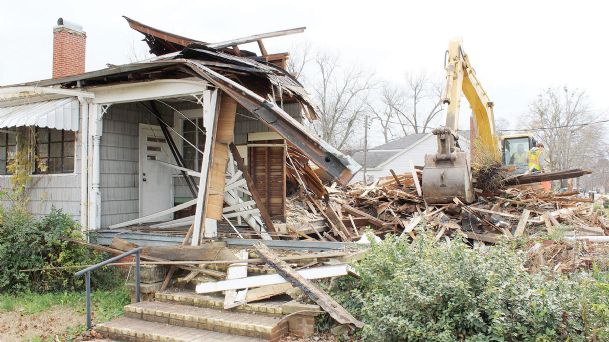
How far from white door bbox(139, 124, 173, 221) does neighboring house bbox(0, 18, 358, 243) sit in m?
0.03

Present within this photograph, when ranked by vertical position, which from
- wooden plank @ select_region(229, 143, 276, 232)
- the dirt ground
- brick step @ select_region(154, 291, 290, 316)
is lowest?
the dirt ground

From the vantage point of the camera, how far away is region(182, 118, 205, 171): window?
39.1ft

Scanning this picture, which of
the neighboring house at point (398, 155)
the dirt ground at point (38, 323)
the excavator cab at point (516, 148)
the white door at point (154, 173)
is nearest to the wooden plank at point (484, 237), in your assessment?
the white door at point (154, 173)

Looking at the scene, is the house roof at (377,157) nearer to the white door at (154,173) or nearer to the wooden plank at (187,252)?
the white door at (154,173)

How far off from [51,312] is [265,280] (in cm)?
392

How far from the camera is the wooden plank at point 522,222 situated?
993cm

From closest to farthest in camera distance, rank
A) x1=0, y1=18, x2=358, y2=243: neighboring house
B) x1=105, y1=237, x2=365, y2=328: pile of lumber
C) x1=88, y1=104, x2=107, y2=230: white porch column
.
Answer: x1=105, y1=237, x2=365, y2=328: pile of lumber, x1=0, y1=18, x2=358, y2=243: neighboring house, x1=88, y1=104, x2=107, y2=230: white porch column

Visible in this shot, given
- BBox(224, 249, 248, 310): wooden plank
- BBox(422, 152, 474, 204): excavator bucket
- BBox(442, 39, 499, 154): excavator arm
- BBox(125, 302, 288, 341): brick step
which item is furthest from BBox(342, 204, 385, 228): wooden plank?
BBox(125, 302, 288, 341): brick step

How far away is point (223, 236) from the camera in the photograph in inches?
374

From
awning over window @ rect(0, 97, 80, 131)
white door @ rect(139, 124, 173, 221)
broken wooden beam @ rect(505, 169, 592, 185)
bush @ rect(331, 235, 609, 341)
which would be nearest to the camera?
bush @ rect(331, 235, 609, 341)

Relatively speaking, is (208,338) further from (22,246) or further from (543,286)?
(22,246)

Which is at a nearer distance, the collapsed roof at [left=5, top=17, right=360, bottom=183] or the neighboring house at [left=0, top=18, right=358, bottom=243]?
the collapsed roof at [left=5, top=17, right=360, bottom=183]

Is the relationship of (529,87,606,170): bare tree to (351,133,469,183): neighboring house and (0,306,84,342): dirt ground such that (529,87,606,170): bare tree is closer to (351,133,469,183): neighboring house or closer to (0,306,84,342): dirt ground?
(351,133,469,183): neighboring house

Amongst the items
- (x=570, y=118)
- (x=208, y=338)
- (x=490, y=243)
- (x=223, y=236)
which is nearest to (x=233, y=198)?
(x=223, y=236)
